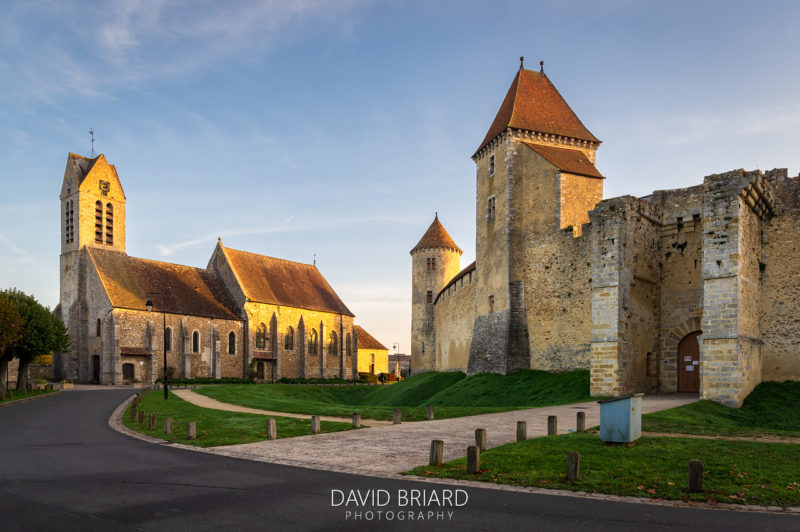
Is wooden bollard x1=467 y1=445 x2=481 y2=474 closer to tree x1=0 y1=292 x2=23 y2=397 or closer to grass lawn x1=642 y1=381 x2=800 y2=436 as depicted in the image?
grass lawn x1=642 y1=381 x2=800 y2=436

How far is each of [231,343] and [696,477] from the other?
50670mm

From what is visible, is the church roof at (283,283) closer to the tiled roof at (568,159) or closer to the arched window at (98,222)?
the arched window at (98,222)

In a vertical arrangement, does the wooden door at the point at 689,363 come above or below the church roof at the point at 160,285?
below

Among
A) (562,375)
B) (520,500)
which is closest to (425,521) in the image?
(520,500)

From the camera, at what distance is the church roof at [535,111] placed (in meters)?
34.0

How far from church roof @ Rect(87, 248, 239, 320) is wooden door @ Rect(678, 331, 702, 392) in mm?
40147

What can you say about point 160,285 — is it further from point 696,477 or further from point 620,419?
point 696,477

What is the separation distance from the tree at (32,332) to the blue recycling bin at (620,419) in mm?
34006

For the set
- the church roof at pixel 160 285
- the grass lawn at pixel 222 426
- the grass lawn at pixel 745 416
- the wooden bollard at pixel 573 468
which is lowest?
the grass lawn at pixel 222 426

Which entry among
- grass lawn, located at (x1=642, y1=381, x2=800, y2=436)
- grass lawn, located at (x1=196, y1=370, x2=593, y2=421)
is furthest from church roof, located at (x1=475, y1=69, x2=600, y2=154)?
grass lawn, located at (x1=642, y1=381, x2=800, y2=436)

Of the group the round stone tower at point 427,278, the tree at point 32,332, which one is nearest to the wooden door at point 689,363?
the round stone tower at point 427,278

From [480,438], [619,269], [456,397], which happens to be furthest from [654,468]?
[456,397]

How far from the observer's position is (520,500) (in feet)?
27.4

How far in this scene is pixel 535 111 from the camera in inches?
1373
